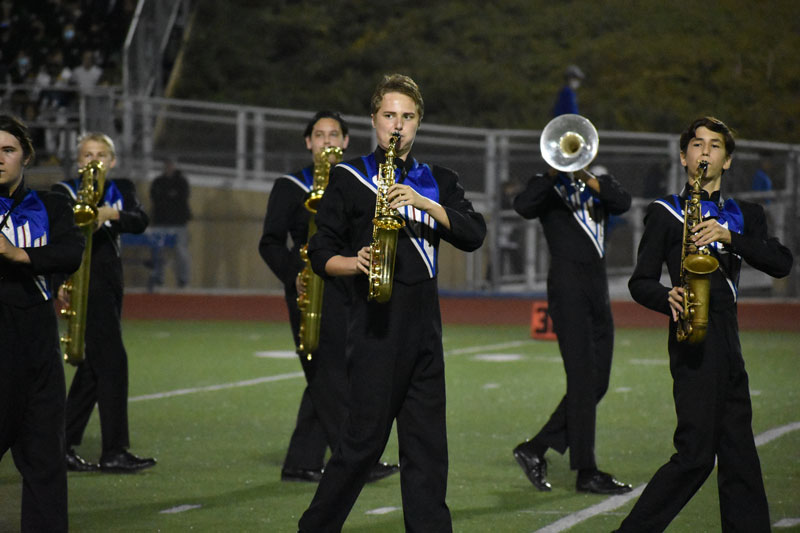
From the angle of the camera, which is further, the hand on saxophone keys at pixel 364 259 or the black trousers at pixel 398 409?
the black trousers at pixel 398 409

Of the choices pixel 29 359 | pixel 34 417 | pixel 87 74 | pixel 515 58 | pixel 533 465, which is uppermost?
pixel 515 58

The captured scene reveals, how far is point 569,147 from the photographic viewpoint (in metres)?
6.71

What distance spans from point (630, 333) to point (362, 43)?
18772 millimetres

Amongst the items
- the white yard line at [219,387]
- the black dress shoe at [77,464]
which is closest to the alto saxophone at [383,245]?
the black dress shoe at [77,464]

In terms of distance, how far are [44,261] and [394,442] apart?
3.86 metres

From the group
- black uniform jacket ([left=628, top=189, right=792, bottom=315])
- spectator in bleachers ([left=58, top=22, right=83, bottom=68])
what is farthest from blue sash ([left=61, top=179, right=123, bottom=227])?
spectator in bleachers ([left=58, top=22, right=83, bottom=68])

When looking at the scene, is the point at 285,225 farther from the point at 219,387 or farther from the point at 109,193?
the point at 219,387

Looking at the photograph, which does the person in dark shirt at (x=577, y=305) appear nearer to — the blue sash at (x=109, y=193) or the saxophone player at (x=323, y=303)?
the saxophone player at (x=323, y=303)

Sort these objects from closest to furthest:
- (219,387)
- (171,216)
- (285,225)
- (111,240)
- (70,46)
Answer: (285,225) → (111,240) → (219,387) → (171,216) → (70,46)

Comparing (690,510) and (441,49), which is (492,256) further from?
(441,49)

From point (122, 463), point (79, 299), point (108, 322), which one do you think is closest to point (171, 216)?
point (108, 322)

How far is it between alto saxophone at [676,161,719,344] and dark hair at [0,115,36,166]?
2.55 meters

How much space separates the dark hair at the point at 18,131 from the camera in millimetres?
4914

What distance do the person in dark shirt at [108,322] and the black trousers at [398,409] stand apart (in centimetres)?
275
